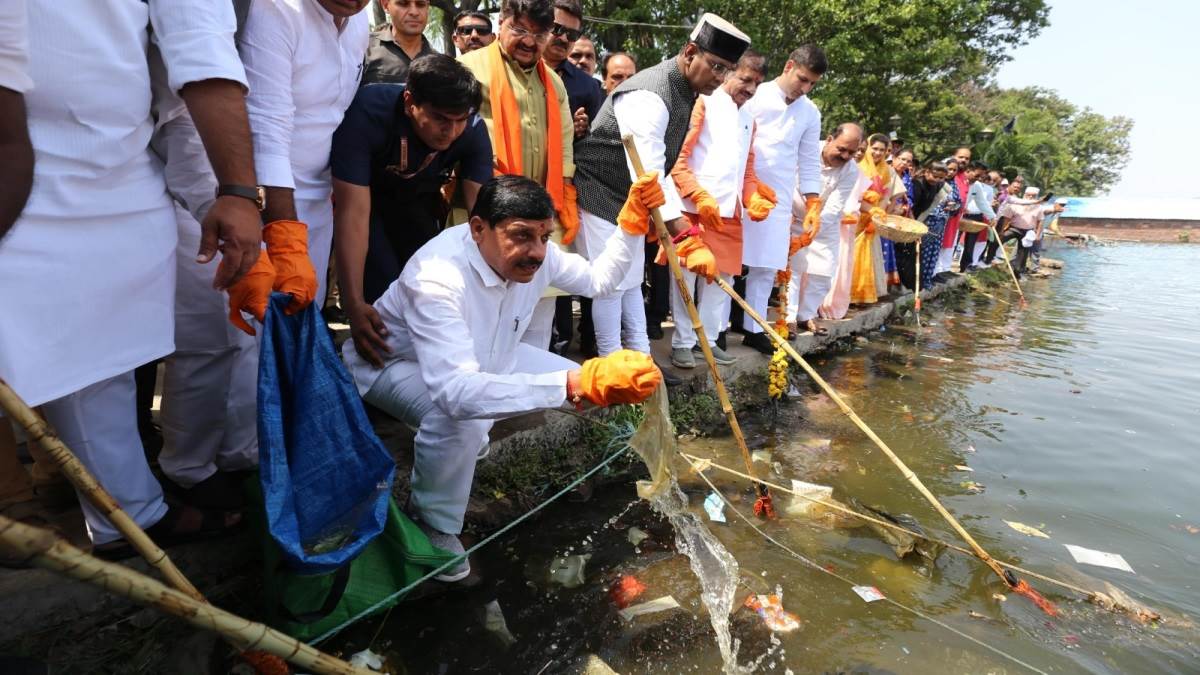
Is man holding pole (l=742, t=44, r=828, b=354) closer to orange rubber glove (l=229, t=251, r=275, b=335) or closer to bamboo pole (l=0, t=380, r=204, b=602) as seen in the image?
orange rubber glove (l=229, t=251, r=275, b=335)

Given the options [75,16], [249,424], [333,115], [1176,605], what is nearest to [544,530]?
[249,424]

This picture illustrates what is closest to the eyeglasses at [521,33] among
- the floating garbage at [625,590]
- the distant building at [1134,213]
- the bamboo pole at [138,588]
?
the floating garbage at [625,590]

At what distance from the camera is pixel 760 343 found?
16.6 feet

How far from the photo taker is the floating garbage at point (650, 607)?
237 cm

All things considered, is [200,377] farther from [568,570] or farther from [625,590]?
[625,590]

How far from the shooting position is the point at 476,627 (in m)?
2.25

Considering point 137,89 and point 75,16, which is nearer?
point 75,16

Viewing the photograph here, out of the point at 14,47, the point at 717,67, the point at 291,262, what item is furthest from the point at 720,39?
the point at 14,47

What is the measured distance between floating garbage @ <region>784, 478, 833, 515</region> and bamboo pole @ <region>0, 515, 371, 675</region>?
2417 millimetres

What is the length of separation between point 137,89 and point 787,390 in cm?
427

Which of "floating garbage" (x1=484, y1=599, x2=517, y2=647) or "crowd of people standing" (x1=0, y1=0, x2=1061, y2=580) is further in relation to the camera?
"floating garbage" (x1=484, y1=599, x2=517, y2=647)

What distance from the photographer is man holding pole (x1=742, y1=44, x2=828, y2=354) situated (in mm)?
4812

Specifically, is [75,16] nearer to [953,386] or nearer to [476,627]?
[476,627]

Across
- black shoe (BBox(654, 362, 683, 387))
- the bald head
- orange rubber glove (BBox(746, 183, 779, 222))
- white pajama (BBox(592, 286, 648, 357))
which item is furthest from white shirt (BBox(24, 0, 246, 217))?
the bald head
